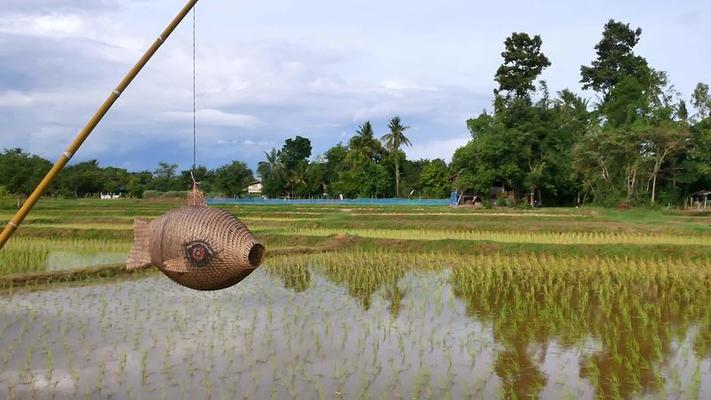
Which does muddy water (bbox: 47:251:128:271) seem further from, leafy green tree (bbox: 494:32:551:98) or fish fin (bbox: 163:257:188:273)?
leafy green tree (bbox: 494:32:551:98)

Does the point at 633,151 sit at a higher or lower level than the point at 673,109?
lower

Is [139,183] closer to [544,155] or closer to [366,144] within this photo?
[366,144]

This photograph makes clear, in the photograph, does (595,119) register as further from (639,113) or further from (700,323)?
(700,323)

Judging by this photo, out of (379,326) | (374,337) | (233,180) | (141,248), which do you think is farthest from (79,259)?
(233,180)

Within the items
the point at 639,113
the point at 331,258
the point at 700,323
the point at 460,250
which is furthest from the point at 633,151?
the point at 700,323

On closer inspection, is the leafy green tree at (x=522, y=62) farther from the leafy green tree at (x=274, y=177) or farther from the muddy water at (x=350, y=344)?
the muddy water at (x=350, y=344)

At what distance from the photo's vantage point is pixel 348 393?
5484 millimetres

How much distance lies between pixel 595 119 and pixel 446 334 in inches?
1477

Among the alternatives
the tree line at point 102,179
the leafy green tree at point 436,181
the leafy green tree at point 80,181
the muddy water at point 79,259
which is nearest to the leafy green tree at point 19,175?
the tree line at point 102,179

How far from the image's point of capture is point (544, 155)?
3766 centimetres

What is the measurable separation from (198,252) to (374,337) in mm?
5167

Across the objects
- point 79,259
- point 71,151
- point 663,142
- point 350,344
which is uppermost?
point 663,142

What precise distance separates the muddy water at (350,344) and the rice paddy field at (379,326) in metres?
0.03

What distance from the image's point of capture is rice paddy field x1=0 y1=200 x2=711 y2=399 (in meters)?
5.74
